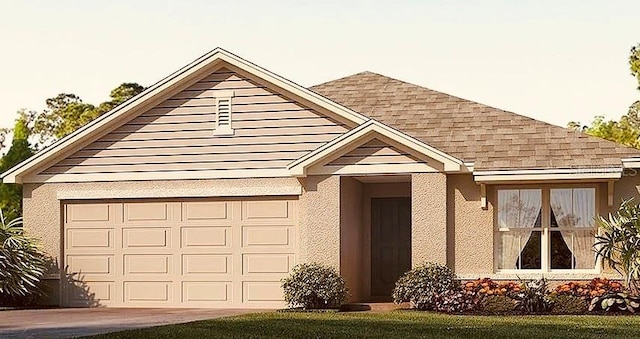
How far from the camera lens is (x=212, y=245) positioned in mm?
23281

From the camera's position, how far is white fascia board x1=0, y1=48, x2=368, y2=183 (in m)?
22.8

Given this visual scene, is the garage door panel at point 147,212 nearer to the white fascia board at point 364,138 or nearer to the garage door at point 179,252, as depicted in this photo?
the garage door at point 179,252

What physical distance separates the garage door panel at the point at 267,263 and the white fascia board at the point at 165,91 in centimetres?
313

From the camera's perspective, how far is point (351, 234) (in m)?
23.4

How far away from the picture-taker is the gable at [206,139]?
75.9 feet

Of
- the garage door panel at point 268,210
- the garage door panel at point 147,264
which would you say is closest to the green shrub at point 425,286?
the garage door panel at point 268,210

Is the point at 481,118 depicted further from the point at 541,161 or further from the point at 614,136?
the point at 614,136

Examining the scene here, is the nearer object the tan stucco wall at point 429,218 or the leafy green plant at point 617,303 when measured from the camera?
the leafy green plant at point 617,303

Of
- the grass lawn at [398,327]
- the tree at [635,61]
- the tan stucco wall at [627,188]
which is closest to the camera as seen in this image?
the grass lawn at [398,327]

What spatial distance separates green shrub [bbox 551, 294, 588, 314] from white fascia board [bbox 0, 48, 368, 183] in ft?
16.7

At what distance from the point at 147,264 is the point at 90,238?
1386 mm

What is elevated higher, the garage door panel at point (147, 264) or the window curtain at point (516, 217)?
the window curtain at point (516, 217)

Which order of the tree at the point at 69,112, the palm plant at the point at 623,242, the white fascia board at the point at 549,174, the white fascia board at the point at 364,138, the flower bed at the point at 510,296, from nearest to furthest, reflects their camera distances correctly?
1. the flower bed at the point at 510,296
2. the palm plant at the point at 623,242
3. the white fascia board at the point at 549,174
4. the white fascia board at the point at 364,138
5. the tree at the point at 69,112

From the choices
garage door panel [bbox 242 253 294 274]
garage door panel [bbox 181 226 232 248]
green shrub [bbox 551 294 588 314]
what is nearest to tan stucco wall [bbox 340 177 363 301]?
garage door panel [bbox 242 253 294 274]
